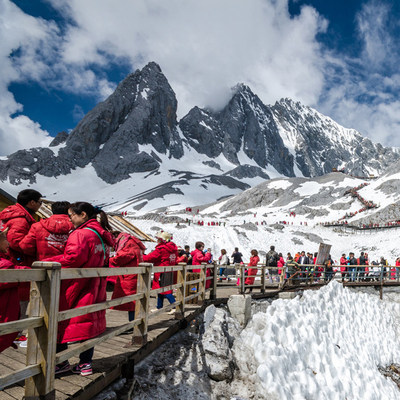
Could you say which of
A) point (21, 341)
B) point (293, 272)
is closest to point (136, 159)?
point (293, 272)

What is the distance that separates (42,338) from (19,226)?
5.88 ft

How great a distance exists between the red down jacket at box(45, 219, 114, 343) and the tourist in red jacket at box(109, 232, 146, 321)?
62.9 inches

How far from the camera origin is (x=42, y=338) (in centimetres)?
298

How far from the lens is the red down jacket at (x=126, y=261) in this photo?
18.3 ft

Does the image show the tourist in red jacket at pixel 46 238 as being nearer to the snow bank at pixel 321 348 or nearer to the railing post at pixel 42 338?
the railing post at pixel 42 338

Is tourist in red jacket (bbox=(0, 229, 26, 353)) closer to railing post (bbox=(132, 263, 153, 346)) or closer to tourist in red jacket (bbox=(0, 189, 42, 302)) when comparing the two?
tourist in red jacket (bbox=(0, 189, 42, 302))

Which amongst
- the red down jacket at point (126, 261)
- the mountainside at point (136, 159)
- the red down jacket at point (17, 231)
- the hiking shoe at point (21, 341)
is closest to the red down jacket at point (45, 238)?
the red down jacket at point (17, 231)

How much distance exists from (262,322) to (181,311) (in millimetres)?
2767

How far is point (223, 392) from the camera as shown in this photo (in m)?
6.35

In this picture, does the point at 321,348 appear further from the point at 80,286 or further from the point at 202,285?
the point at 80,286

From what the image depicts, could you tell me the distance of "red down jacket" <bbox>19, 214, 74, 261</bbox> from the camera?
4.04 metres

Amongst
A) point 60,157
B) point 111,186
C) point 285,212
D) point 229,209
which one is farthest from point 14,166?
point 285,212

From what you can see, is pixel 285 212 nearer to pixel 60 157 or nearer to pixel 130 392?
pixel 130 392

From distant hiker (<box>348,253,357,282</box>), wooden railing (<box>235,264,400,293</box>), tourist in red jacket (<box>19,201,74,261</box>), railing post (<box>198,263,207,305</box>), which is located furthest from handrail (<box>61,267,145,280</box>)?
distant hiker (<box>348,253,357,282</box>)
